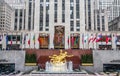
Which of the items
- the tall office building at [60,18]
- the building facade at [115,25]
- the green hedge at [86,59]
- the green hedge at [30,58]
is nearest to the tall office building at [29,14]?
the tall office building at [60,18]

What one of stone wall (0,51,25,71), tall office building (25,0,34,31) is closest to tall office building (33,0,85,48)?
stone wall (0,51,25,71)

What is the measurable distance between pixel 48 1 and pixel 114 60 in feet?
107

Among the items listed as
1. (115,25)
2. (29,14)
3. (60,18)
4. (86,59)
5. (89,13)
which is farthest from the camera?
(115,25)

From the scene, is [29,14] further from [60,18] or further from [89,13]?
[60,18]

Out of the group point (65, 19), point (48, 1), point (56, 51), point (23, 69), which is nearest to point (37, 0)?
point (48, 1)

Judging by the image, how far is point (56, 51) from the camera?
7312 cm

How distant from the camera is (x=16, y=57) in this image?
68.8 metres

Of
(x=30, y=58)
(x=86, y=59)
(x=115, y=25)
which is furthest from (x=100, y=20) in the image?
(x=30, y=58)

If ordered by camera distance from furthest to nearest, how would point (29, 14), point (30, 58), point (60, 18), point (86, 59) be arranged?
point (29, 14)
point (60, 18)
point (86, 59)
point (30, 58)

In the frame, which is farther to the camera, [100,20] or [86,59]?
[100,20]

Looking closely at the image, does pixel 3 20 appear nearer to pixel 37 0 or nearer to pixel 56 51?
pixel 37 0

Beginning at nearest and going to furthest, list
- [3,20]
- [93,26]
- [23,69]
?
[23,69], [93,26], [3,20]

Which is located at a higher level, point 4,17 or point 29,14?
point 4,17

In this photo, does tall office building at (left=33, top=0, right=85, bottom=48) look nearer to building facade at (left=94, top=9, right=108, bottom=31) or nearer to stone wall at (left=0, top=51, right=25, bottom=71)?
stone wall at (left=0, top=51, right=25, bottom=71)
